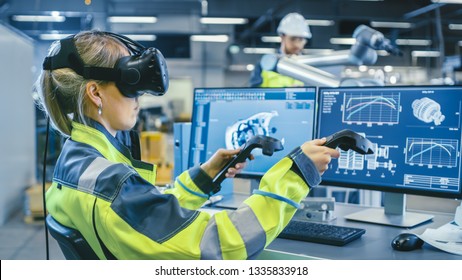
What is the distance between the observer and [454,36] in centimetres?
1278

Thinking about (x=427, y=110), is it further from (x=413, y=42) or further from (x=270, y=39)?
(x=413, y=42)

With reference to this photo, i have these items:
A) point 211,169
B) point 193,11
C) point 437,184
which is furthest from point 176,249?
point 193,11

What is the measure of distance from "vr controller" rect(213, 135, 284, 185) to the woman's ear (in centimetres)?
37

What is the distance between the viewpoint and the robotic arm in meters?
1.82

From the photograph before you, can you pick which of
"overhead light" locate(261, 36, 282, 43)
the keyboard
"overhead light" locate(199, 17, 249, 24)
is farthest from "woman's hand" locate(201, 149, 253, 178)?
"overhead light" locate(261, 36, 282, 43)

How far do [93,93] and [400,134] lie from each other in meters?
0.89

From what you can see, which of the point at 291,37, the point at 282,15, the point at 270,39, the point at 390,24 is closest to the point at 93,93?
the point at 291,37

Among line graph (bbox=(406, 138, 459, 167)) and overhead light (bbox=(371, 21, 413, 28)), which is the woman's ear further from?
overhead light (bbox=(371, 21, 413, 28))

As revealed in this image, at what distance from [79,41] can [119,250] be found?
44cm

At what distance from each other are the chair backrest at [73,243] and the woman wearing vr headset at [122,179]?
11 millimetres

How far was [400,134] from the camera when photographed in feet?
4.75

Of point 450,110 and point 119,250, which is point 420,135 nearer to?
point 450,110

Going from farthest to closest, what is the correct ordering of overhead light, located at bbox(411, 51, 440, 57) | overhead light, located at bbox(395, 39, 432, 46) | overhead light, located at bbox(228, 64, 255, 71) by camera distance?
1. overhead light, located at bbox(228, 64, 255, 71)
2. overhead light, located at bbox(411, 51, 440, 57)
3. overhead light, located at bbox(395, 39, 432, 46)

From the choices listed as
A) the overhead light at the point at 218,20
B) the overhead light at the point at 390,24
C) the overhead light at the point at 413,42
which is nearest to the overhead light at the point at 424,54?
the overhead light at the point at 413,42
